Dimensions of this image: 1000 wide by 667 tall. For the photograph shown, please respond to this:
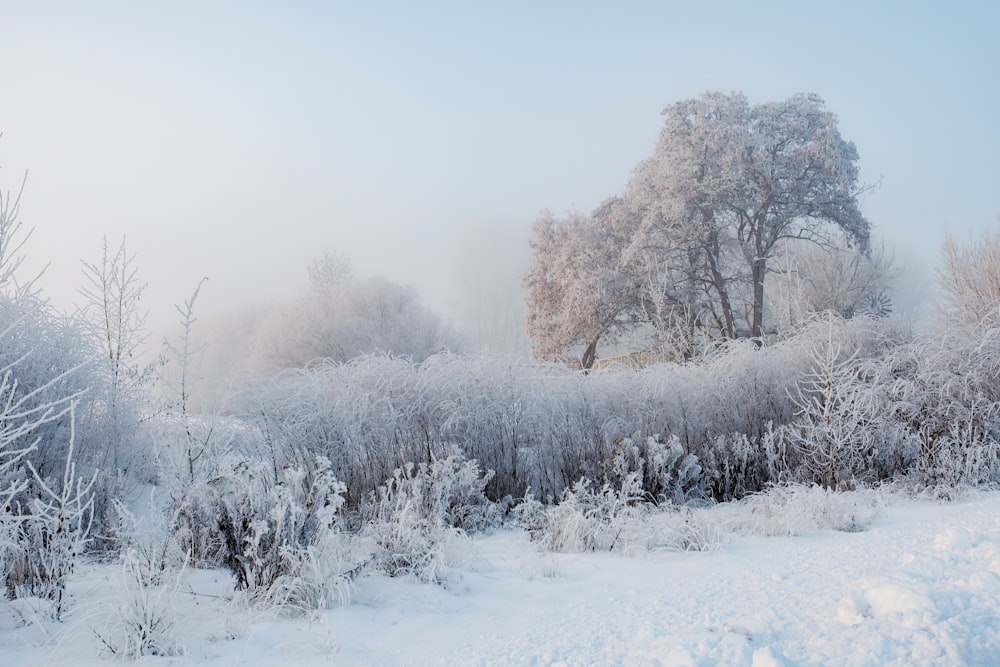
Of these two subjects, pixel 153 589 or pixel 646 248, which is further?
pixel 646 248

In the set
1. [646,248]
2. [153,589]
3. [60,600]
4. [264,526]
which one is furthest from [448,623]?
[646,248]

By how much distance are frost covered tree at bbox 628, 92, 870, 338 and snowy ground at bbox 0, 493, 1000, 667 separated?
15.8 meters

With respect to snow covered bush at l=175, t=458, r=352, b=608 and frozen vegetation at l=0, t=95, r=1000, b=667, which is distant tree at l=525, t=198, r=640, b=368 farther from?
snow covered bush at l=175, t=458, r=352, b=608

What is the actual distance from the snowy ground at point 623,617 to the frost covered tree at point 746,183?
51.7 ft

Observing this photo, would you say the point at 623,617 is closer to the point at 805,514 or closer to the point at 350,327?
the point at 805,514

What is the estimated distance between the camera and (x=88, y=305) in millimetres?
6570

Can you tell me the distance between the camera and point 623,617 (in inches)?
123

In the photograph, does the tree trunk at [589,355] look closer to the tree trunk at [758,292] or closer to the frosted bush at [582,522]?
the tree trunk at [758,292]

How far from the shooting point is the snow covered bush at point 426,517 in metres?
3.82

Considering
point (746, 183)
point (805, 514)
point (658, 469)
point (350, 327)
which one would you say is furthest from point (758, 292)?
point (805, 514)

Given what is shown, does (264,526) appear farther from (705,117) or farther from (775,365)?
(705,117)

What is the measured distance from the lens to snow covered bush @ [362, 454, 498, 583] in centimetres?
382

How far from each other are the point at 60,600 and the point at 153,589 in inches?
16.4

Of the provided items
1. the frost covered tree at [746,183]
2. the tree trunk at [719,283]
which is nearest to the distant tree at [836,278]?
the frost covered tree at [746,183]
